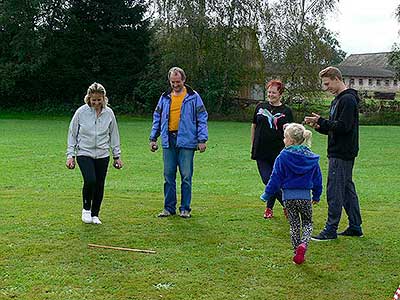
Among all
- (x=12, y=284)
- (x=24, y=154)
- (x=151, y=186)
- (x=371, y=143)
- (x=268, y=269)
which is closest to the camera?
(x=12, y=284)

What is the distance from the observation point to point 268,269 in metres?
5.66

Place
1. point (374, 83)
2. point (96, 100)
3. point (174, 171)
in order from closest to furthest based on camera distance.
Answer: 1. point (96, 100)
2. point (174, 171)
3. point (374, 83)

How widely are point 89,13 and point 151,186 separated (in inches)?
1361

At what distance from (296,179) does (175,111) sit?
8.64ft

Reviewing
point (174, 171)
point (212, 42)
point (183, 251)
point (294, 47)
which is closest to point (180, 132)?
point (174, 171)

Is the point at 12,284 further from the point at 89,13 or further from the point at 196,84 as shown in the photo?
the point at 89,13

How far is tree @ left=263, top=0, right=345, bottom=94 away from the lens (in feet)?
141

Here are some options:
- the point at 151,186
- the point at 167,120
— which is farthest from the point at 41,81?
the point at 167,120

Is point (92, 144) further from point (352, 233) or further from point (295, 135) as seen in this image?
point (352, 233)

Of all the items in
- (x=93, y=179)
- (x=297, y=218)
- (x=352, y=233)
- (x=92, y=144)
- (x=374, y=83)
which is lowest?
(x=352, y=233)

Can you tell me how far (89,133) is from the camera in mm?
7629

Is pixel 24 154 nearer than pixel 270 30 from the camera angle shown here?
Yes

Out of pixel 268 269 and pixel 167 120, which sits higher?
pixel 167 120

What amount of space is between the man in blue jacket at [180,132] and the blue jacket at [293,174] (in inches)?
86.4
